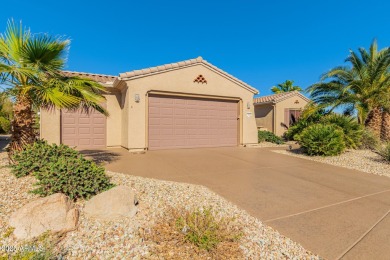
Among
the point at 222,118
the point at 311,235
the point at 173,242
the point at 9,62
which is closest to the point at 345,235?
the point at 311,235

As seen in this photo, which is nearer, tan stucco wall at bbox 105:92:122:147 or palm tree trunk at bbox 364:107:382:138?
tan stucco wall at bbox 105:92:122:147

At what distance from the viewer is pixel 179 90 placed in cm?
1041

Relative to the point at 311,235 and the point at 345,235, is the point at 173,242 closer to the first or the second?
the point at 311,235

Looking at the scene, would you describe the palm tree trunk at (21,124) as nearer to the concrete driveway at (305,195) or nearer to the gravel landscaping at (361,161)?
the concrete driveway at (305,195)

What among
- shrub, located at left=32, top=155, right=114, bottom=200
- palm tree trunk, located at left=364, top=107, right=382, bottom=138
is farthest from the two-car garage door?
palm tree trunk, located at left=364, top=107, right=382, bottom=138

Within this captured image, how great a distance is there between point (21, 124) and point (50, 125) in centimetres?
491

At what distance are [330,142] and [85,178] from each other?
352 inches

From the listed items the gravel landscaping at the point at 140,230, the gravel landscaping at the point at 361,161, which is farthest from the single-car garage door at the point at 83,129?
the gravel landscaping at the point at 361,161

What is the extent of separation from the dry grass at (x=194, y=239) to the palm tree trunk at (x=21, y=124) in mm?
4450

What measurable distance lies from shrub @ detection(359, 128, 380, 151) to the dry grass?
11184mm

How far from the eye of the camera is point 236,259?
2400mm

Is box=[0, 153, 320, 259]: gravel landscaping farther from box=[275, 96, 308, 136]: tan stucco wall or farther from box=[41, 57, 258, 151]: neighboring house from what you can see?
box=[275, 96, 308, 136]: tan stucco wall

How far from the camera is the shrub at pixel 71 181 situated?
137 inches

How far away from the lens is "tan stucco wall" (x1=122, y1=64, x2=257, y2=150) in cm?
947
